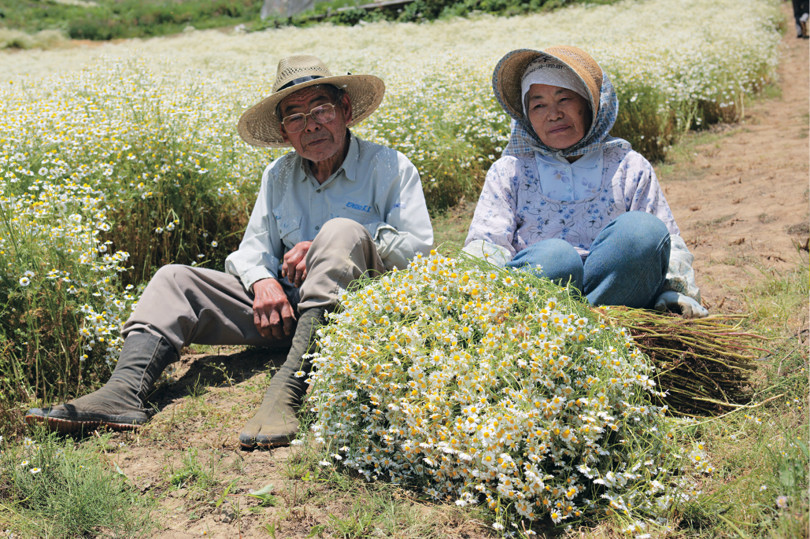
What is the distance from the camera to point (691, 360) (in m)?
2.70

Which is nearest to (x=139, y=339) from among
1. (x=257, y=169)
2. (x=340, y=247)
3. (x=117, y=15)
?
(x=340, y=247)

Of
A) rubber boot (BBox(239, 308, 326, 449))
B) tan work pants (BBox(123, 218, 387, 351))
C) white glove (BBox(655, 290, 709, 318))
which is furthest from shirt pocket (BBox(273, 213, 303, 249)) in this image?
white glove (BBox(655, 290, 709, 318))

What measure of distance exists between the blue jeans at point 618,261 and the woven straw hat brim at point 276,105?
135 centimetres

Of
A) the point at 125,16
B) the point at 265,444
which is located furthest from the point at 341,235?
the point at 125,16

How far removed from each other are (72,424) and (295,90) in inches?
70.0

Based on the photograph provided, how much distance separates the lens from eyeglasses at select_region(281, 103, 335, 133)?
10.9ft

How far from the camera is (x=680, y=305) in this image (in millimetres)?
2871

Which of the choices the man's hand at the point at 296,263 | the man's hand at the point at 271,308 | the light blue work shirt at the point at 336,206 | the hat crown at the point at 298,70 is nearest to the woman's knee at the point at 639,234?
the light blue work shirt at the point at 336,206

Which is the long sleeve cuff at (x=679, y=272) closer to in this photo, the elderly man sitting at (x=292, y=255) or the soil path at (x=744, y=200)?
the soil path at (x=744, y=200)

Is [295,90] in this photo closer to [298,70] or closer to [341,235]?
[298,70]

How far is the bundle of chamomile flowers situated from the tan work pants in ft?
1.31

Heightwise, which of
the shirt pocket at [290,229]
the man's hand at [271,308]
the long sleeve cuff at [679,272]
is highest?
the shirt pocket at [290,229]

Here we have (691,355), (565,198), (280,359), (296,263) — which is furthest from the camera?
(280,359)

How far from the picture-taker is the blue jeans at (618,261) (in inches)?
107
